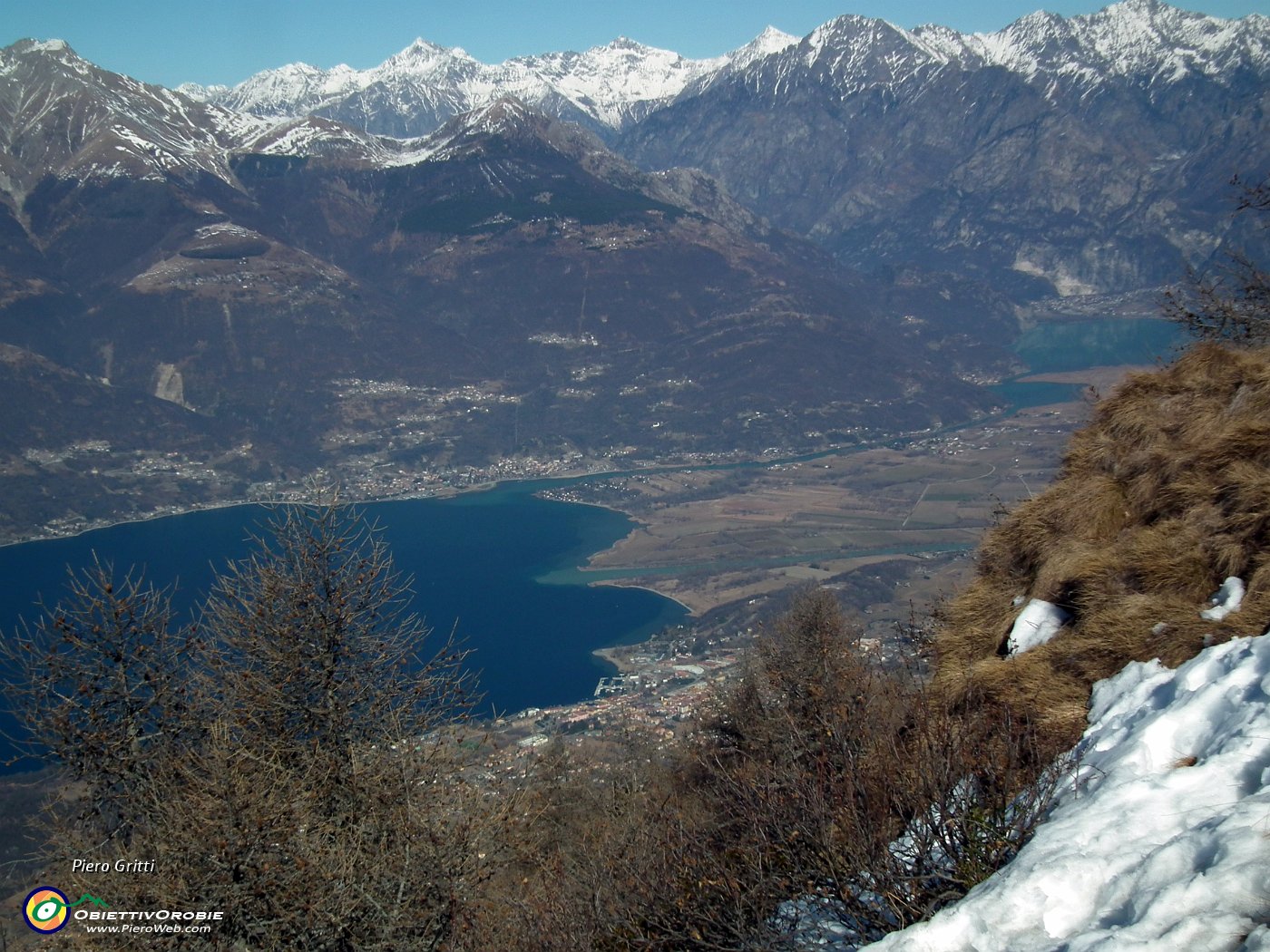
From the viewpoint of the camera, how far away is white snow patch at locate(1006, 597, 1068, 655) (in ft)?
26.7

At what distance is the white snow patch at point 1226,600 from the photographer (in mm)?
6914

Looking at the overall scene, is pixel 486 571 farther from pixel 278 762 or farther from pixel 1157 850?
pixel 1157 850

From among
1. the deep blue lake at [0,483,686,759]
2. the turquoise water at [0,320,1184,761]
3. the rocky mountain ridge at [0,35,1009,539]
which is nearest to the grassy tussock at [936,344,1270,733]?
the deep blue lake at [0,483,686,759]

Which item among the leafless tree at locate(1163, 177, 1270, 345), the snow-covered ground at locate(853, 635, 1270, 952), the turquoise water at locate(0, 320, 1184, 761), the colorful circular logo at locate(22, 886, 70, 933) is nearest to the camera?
the snow-covered ground at locate(853, 635, 1270, 952)

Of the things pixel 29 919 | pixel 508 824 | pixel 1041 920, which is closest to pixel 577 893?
pixel 508 824

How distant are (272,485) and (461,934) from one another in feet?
398

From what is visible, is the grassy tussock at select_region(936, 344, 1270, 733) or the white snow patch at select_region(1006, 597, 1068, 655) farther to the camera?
the white snow patch at select_region(1006, 597, 1068, 655)

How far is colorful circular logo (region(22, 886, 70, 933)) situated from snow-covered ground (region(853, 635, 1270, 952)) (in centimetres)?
676

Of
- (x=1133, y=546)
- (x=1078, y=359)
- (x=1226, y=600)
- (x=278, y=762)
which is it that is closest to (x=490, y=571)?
(x=278, y=762)

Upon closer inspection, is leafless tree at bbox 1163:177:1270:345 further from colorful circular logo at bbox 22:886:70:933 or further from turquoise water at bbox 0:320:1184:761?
turquoise water at bbox 0:320:1184:761

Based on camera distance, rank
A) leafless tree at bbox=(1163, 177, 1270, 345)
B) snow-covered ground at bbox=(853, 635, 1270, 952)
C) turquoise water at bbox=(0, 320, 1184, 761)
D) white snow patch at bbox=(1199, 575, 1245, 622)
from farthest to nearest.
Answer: turquoise water at bbox=(0, 320, 1184, 761) < leafless tree at bbox=(1163, 177, 1270, 345) < white snow patch at bbox=(1199, 575, 1245, 622) < snow-covered ground at bbox=(853, 635, 1270, 952)

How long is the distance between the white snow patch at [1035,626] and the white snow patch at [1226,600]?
1.25 m

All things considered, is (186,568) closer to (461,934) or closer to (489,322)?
(461,934)

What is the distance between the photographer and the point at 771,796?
5895 millimetres
